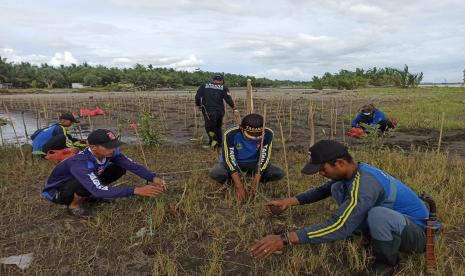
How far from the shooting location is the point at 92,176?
145 inches

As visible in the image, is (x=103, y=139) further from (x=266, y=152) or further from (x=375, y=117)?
(x=375, y=117)

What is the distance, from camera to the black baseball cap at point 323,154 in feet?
8.63

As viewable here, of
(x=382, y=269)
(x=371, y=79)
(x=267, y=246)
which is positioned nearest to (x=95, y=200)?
(x=267, y=246)

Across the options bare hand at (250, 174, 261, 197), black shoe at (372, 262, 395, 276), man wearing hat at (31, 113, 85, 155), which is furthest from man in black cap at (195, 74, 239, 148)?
black shoe at (372, 262, 395, 276)

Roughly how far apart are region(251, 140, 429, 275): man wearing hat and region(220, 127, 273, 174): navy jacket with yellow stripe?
169 centimetres

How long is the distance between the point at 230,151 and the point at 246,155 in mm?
314

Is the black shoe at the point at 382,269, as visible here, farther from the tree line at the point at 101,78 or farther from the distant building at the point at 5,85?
the distant building at the point at 5,85

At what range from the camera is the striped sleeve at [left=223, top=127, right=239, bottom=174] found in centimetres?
439

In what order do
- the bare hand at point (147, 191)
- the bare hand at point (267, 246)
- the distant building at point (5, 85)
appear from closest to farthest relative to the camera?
the bare hand at point (267, 246), the bare hand at point (147, 191), the distant building at point (5, 85)

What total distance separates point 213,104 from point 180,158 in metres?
1.70

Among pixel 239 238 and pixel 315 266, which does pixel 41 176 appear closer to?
pixel 239 238

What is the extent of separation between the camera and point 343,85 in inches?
1810

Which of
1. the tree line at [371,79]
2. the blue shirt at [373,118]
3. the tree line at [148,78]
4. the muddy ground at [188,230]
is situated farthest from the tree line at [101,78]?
the muddy ground at [188,230]

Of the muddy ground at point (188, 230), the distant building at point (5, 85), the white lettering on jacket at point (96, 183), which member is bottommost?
the muddy ground at point (188, 230)
